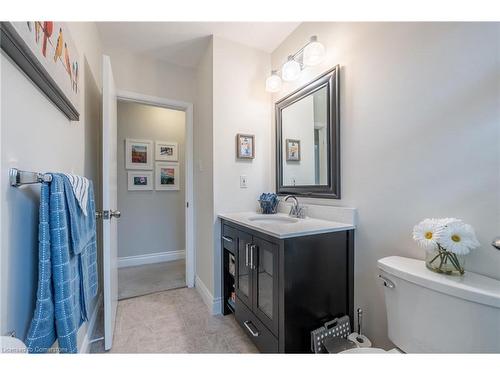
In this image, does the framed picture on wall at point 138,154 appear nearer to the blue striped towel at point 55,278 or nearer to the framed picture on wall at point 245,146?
the framed picture on wall at point 245,146

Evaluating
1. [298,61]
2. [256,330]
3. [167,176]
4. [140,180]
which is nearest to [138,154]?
[140,180]

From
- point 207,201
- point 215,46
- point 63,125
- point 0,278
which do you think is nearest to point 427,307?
point 0,278

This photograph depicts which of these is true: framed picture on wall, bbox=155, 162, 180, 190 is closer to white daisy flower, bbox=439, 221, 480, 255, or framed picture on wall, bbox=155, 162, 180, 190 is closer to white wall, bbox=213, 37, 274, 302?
white wall, bbox=213, 37, 274, 302

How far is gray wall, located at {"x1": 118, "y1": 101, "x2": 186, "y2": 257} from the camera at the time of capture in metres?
2.79

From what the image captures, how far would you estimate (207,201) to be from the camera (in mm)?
1928

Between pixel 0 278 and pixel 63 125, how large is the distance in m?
0.75

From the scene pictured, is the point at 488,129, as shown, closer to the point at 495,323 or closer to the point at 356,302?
the point at 495,323

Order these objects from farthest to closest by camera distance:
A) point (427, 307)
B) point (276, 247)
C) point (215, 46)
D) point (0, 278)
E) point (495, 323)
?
point (215, 46), point (276, 247), point (427, 307), point (495, 323), point (0, 278)

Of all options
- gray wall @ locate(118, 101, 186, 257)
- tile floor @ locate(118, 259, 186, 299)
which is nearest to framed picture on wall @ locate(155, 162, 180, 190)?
gray wall @ locate(118, 101, 186, 257)

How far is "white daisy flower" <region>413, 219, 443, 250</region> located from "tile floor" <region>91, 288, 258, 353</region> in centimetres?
118

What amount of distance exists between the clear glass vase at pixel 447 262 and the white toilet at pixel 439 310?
3cm

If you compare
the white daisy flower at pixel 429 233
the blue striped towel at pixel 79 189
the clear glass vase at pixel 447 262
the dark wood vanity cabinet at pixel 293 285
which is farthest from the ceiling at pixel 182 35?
the clear glass vase at pixel 447 262

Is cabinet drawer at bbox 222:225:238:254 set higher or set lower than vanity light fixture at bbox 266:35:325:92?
lower

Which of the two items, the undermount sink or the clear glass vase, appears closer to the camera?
the clear glass vase
